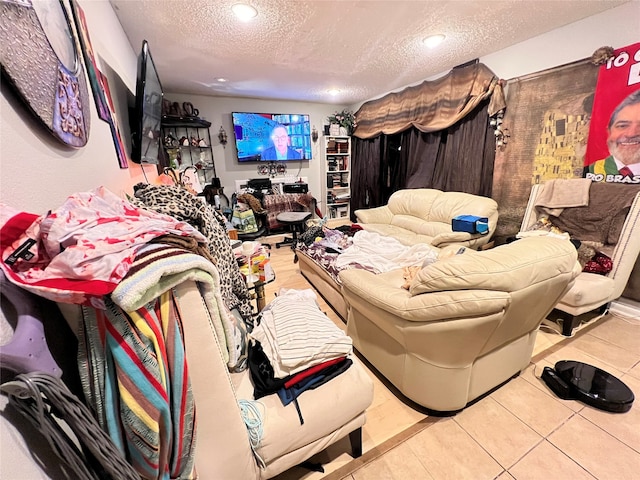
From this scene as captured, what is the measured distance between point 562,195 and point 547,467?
7.07ft

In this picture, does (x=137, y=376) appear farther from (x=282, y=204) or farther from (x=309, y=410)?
(x=282, y=204)

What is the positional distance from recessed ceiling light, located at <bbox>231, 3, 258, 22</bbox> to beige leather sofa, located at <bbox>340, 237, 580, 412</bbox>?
2121mm

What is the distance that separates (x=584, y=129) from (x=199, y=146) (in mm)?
5119

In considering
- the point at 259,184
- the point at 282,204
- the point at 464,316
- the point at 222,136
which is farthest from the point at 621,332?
the point at 222,136

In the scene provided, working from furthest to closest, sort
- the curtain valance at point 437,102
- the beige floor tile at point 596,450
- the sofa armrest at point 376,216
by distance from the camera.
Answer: the sofa armrest at point 376,216 → the curtain valance at point 437,102 → the beige floor tile at point 596,450

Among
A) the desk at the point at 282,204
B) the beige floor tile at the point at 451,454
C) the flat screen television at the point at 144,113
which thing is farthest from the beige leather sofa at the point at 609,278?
the desk at the point at 282,204

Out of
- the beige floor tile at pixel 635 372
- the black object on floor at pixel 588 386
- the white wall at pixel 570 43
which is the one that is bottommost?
the beige floor tile at pixel 635 372

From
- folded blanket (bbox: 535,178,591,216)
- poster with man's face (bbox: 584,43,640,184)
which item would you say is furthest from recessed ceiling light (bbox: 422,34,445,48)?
folded blanket (bbox: 535,178,591,216)

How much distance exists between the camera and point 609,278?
1.98 m

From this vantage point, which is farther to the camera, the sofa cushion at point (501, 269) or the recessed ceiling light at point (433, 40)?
the recessed ceiling light at point (433, 40)

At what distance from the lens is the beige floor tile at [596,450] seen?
110 centimetres

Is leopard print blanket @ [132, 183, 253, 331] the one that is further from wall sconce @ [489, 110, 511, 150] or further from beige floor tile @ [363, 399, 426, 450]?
wall sconce @ [489, 110, 511, 150]

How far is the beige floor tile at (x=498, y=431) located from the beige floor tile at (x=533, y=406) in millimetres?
43

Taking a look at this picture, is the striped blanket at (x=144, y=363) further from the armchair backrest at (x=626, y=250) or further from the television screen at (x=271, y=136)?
the television screen at (x=271, y=136)
